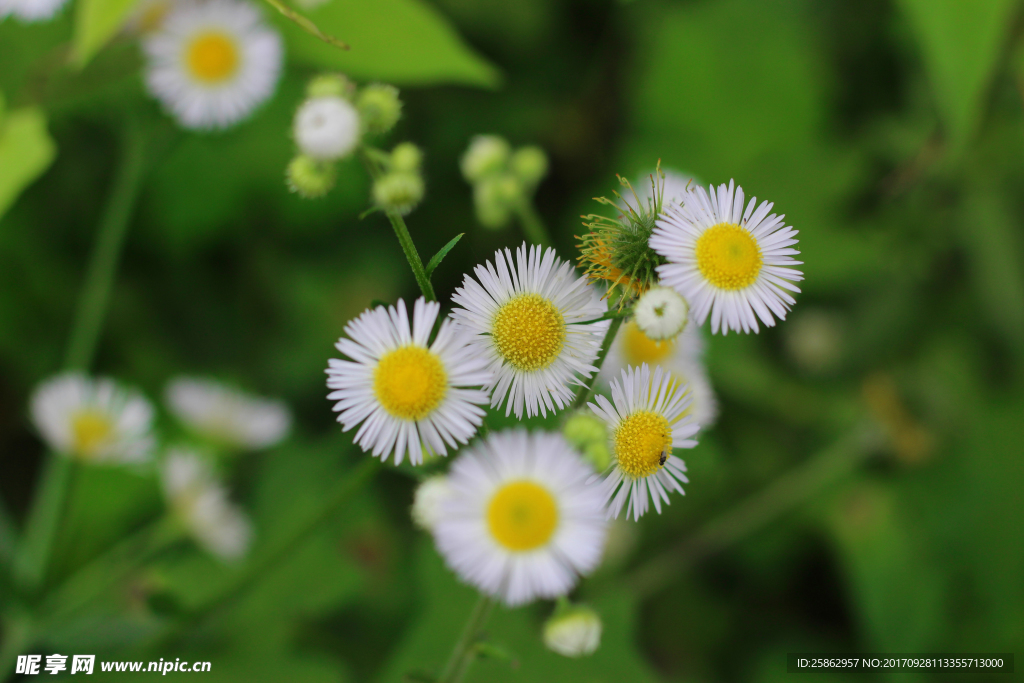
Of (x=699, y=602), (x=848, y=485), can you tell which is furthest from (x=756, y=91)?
(x=699, y=602)

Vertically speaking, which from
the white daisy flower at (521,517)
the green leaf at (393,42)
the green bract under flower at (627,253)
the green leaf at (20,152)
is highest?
the green leaf at (393,42)

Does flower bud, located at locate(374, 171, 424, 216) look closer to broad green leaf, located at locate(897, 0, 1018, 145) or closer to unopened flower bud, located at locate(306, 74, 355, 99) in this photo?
unopened flower bud, located at locate(306, 74, 355, 99)

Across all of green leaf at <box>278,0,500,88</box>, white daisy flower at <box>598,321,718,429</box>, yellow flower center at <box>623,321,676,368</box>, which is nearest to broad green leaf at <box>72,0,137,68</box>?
green leaf at <box>278,0,500,88</box>

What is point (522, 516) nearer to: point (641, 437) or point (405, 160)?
point (641, 437)

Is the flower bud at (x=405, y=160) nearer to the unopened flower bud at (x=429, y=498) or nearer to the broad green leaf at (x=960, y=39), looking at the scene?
the unopened flower bud at (x=429, y=498)

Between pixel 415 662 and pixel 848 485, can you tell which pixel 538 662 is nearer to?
pixel 415 662

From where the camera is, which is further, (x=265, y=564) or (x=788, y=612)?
(x=788, y=612)

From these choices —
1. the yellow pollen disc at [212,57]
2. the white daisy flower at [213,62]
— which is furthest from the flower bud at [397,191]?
the yellow pollen disc at [212,57]
